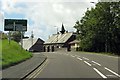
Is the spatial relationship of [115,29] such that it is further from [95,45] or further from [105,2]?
[95,45]

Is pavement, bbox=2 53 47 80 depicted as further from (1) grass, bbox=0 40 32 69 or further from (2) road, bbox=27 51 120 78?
(1) grass, bbox=0 40 32 69

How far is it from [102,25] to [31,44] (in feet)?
271

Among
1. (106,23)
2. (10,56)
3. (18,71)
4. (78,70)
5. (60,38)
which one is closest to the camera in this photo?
(18,71)

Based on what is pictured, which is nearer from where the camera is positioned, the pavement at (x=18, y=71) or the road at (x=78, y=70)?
the pavement at (x=18, y=71)

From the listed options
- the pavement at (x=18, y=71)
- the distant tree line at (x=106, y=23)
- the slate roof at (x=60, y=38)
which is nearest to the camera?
the pavement at (x=18, y=71)

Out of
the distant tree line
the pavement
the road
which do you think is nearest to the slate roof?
the distant tree line

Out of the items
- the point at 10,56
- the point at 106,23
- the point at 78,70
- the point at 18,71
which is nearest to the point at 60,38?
the point at 106,23

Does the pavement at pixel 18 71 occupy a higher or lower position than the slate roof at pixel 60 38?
lower

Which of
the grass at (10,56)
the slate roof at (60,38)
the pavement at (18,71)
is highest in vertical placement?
the slate roof at (60,38)

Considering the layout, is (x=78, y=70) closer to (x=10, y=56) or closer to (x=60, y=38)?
(x=10, y=56)

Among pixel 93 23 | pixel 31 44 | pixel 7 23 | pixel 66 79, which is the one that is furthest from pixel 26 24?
pixel 31 44

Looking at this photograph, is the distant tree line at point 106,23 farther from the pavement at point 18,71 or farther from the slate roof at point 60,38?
the slate roof at point 60,38

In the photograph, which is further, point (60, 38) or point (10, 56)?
point (60, 38)

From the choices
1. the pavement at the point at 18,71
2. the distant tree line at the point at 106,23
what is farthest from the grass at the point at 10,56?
the distant tree line at the point at 106,23
